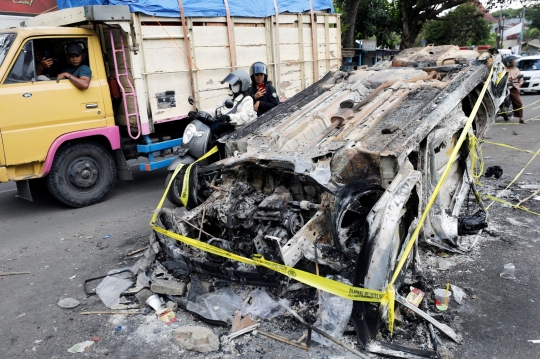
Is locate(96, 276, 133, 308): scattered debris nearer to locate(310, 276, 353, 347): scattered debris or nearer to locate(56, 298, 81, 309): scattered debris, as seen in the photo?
locate(56, 298, 81, 309): scattered debris

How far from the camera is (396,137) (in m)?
3.87

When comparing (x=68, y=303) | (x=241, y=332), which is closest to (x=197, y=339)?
(x=241, y=332)

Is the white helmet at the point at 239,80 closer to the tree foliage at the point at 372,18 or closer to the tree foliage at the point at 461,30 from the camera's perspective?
the tree foliage at the point at 372,18

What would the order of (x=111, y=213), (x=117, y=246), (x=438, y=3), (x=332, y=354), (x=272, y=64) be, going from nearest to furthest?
(x=332, y=354) → (x=117, y=246) → (x=111, y=213) → (x=272, y=64) → (x=438, y=3)

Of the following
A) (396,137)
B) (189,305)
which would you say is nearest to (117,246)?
(189,305)

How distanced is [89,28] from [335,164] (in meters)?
4.53

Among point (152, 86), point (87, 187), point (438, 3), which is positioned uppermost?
point (438, 3)

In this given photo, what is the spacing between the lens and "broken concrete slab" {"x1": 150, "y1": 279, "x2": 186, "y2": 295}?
3.70 metres

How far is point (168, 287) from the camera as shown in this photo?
3719 millimetres

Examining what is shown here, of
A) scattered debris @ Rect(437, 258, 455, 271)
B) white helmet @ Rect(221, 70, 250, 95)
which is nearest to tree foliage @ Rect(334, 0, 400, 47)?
white helmet @ Rect(221, 70, 250, 95)

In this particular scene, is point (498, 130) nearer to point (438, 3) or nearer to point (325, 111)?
point (325, 111)

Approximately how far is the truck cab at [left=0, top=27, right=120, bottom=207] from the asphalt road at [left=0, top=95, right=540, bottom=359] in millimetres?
485

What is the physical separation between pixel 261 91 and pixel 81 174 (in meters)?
2.88

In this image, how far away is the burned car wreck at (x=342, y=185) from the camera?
3252mm
